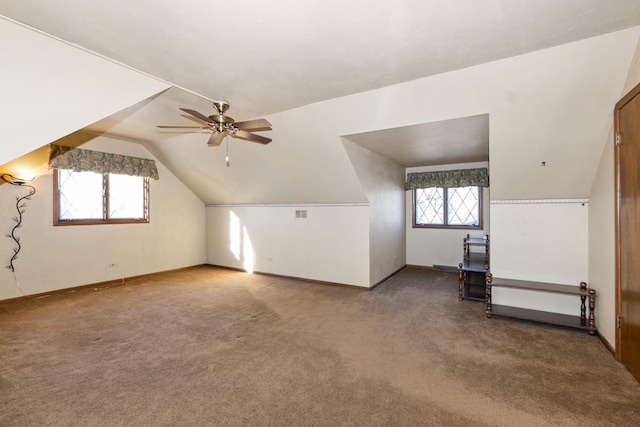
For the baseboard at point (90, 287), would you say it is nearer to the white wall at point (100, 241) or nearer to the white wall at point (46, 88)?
the white wall at point (100, 241)

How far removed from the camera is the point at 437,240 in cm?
631

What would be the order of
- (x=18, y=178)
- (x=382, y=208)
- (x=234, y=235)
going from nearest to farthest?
(x=18, y=178) → (x=382, y=208) → (x=234, y=235)

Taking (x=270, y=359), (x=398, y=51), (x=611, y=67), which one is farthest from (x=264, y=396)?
(x=611, y=67)

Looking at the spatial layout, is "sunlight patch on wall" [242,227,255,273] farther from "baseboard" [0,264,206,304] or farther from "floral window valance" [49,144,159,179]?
"floral window valance" [49,144,159,179]

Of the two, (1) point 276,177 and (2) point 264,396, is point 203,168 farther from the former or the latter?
(2) point 264,396

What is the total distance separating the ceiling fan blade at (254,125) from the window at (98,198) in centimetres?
372

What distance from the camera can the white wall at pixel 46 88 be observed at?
6.72 ft

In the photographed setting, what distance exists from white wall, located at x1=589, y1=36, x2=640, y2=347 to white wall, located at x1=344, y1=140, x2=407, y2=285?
2.74m

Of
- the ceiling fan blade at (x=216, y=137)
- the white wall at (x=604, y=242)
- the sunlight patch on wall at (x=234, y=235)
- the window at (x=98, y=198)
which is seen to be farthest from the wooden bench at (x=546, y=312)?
the window at (x=98, y=198)

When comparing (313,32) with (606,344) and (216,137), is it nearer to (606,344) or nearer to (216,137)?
(216,137)

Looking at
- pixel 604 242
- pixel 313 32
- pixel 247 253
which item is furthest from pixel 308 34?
pixel 247 253

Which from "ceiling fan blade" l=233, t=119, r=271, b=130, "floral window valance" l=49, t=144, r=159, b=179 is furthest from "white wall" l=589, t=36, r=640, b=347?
"floral window valance" l=49, t=144, r=159, b=179

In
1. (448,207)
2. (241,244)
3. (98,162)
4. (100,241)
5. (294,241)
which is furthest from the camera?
(241,244)

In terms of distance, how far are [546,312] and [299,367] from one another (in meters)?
3.12
